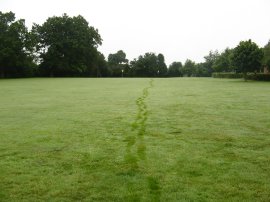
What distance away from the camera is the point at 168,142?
824 cm

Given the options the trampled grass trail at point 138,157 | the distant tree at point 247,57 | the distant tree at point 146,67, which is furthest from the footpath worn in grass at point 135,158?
the distant tree at point 146,67

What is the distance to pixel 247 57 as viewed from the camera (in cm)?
4547

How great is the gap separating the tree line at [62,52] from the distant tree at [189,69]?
45619 millimetres

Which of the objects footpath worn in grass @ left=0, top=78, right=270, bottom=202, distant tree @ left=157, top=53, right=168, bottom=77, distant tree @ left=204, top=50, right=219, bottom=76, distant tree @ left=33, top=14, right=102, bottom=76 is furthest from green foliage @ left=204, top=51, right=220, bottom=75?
footpath worn in grass @ left=0, top=78, right=270, bottom=202

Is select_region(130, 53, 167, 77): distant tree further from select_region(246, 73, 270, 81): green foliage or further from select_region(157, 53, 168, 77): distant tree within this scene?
select_region(246, 73, 270, 81): green foliage

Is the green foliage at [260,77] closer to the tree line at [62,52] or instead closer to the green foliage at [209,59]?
the tree line at [62,52]

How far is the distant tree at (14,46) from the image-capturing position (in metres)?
57.2

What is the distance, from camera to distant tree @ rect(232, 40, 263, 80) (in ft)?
149

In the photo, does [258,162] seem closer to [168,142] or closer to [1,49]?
[168,142]

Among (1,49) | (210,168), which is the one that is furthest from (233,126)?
(1,49)

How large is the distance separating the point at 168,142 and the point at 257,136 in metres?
2.52

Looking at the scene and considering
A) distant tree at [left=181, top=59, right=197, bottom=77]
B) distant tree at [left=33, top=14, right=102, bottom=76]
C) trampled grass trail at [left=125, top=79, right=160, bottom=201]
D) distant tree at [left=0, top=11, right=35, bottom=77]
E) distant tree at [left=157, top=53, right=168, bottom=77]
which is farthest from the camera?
distant tree at [left=181, top=59, right=197, bottom=77]

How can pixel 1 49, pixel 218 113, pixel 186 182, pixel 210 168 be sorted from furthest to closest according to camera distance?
1. pixel 1 49
2. pixel 218 113
3. pixel 210 168
4. pixel 186 182

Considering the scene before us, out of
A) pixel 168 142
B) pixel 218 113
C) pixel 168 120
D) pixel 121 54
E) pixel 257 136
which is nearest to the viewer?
pixel 168 142
